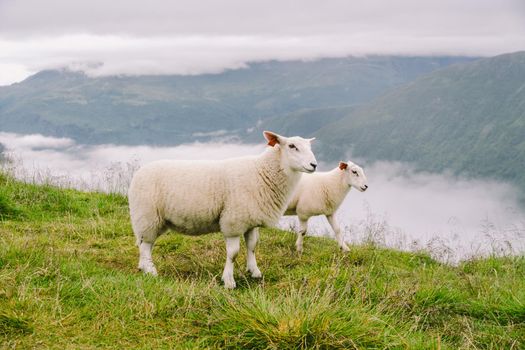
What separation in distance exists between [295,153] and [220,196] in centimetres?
122

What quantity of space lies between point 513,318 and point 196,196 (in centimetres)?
416

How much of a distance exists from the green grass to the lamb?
0.56 m

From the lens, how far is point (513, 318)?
6039 millimetres

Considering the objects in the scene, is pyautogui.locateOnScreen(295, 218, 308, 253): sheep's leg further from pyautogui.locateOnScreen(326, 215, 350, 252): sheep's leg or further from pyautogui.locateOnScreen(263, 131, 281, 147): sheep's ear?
pyautogui.locateOnScreen(263, 131, 281, 147): sheep's ear

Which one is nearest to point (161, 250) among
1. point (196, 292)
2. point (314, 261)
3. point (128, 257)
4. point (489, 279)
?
point (128, 257)

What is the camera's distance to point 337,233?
10375mm

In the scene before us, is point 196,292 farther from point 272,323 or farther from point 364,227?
point 364,227

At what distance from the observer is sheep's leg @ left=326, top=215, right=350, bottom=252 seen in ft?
32.4

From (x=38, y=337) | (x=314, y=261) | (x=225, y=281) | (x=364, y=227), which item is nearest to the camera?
(x=38, y=337)

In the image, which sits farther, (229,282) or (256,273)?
(256,273)

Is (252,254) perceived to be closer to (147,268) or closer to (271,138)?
(147,268)

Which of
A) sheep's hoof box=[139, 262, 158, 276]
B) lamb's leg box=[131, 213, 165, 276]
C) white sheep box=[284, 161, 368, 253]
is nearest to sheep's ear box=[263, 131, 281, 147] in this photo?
lamb's leg box=[131, 213, 165, 276]

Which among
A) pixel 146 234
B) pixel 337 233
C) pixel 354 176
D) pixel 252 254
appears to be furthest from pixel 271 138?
pixel 354 176

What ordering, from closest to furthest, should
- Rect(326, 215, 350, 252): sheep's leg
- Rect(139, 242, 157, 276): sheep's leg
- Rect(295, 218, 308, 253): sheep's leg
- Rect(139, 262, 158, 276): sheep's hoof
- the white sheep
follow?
Rect(139, 262, 158, 276): sheep's hoof
Rect(139, 242, 157, 276): sheep's leg
Rect(295, 218, 308, 253): sheep's leg
Rect(326, 215, 350, 252): sheep's leg
the white sheep
